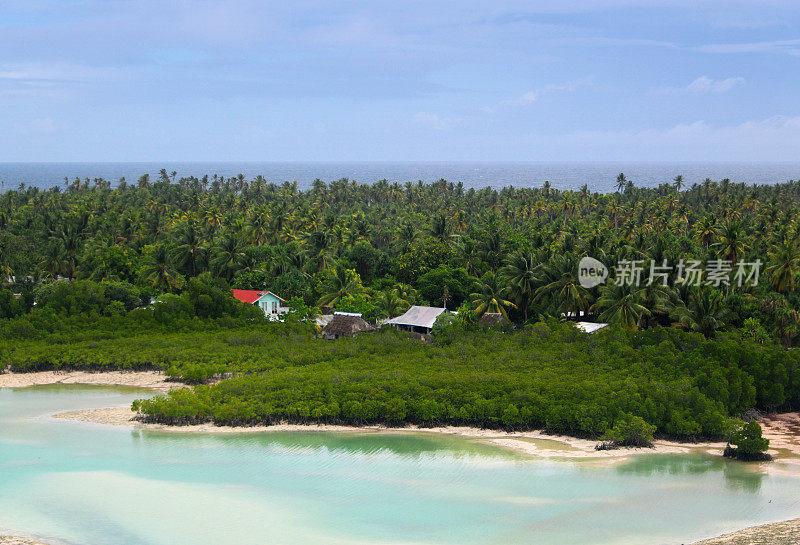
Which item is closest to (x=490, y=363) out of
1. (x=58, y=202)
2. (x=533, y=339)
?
(x=533, y=339)

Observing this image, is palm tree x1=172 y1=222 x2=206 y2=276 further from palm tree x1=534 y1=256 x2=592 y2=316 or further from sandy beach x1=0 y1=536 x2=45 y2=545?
sandy beach x1=0 y1=536 x2=45 y2=545

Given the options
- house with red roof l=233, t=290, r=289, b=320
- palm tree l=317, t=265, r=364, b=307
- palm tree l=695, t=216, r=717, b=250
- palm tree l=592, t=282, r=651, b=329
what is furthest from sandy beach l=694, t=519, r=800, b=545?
palm tree l=695, t=216, r=717, b=250

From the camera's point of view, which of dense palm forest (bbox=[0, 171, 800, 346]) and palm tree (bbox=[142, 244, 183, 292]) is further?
palm tree (bbox=[142, 244, 183, 292])

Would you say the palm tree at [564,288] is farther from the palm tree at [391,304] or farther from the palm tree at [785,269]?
the palm tree at [785,269]

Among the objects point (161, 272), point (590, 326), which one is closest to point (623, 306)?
point (590, 326)

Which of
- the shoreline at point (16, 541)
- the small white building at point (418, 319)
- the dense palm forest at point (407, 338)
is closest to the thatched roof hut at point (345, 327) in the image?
the dense palm forest at point (407, 338)

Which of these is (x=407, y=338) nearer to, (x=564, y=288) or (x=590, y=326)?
(x=564, y=288)
